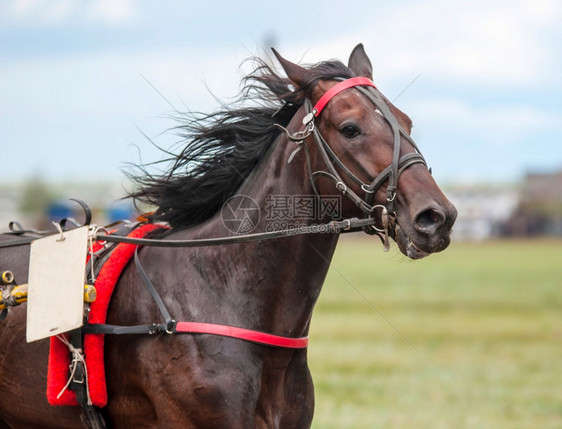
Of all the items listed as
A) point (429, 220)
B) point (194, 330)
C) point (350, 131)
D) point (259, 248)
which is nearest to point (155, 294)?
point (194, 330)

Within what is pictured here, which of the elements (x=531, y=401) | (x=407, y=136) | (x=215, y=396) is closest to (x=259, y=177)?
(x=407, y=136)

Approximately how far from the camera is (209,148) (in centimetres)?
467

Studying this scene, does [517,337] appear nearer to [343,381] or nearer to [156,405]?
[343,381]

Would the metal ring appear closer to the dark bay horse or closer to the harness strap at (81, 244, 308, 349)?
the dark bay horse

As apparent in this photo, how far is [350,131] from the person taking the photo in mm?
3975

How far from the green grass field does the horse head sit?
33 centimetres

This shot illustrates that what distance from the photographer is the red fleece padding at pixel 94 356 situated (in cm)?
423

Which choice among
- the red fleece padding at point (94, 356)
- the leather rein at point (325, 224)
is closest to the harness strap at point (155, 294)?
the leather rein at point (325, 224)

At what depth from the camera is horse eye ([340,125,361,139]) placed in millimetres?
3967

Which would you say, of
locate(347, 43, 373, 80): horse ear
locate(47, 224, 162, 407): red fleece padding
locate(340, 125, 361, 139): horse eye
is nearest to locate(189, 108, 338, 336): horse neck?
locate(340, 125, 361, 139): horse eye

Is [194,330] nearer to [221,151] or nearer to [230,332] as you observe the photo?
[230,332]

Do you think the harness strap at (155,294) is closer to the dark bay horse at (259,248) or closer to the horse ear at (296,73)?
the dark bay horse at (259,248)

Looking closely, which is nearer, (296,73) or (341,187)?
(341,187)

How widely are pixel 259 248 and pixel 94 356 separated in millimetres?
1052
